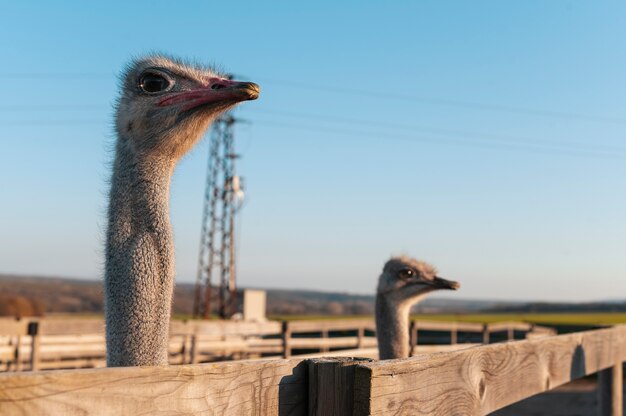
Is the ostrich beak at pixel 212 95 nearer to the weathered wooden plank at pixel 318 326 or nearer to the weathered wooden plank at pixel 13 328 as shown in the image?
the weathered wooden plank at pixel 13 328

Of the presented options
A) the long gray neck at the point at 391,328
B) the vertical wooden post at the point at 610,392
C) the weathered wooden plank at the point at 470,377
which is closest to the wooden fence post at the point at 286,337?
the long gray neck at the point at 391,328

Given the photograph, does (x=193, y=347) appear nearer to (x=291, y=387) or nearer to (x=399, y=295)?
(x=399, y=295)

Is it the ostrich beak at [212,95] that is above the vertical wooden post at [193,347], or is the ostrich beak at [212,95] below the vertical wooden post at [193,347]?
above

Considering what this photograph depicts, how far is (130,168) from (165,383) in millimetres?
1317

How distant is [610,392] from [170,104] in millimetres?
3393

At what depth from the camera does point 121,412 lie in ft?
4.62

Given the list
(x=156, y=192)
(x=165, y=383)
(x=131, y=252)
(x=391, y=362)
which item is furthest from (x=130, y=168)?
(x=165, y=383)

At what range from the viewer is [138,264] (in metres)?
2.53

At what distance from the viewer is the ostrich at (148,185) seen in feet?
8.19

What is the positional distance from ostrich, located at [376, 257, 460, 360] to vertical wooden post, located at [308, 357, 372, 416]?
3.50 metres

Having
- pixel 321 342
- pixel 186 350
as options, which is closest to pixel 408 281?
pixel 186 350

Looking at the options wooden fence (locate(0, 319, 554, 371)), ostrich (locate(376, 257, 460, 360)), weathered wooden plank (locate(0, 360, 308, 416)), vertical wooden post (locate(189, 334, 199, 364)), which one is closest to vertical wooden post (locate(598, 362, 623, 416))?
ostrich (locate(376, 257, 460, 360))

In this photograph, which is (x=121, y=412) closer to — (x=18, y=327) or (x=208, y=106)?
(x=208, y=106)

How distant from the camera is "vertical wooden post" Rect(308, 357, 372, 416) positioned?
1.82m
